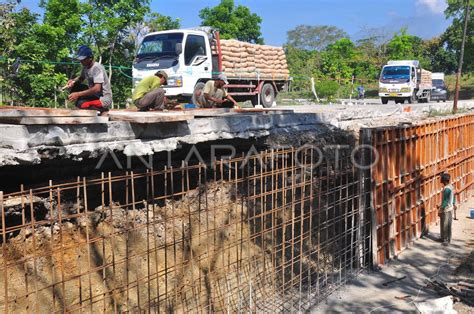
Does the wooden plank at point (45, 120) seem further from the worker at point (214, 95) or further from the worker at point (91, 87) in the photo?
the worker at point (214, 95)

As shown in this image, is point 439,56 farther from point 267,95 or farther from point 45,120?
point 45,120

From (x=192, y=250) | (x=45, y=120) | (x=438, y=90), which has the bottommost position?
(x=192, y=250)

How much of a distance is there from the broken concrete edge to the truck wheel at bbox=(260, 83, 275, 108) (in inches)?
337

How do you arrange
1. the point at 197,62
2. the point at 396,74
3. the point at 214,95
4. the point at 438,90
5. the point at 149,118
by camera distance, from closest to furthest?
the point at 149,118
the point at 214,95
the point at 197,62
the point at 396,74
the point at 438,90

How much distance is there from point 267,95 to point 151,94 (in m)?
9.69

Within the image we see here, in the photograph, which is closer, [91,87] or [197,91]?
[91,87]

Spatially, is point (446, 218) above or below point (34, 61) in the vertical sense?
below

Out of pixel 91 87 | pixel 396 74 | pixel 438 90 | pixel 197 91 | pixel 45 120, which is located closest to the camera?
pixel 45 120

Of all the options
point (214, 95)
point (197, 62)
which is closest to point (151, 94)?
point (214, 95)

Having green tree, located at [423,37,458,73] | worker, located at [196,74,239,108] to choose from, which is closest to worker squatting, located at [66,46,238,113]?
worker, located at [196,74,239,108]

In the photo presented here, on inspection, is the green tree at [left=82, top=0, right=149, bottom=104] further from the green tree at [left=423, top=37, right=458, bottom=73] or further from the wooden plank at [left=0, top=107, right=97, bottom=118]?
the green tree at [left=423, top=37, right=458, bottom=73]

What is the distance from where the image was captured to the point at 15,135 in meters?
4.19

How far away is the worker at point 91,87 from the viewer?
593 cm

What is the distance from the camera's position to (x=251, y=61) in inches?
604
